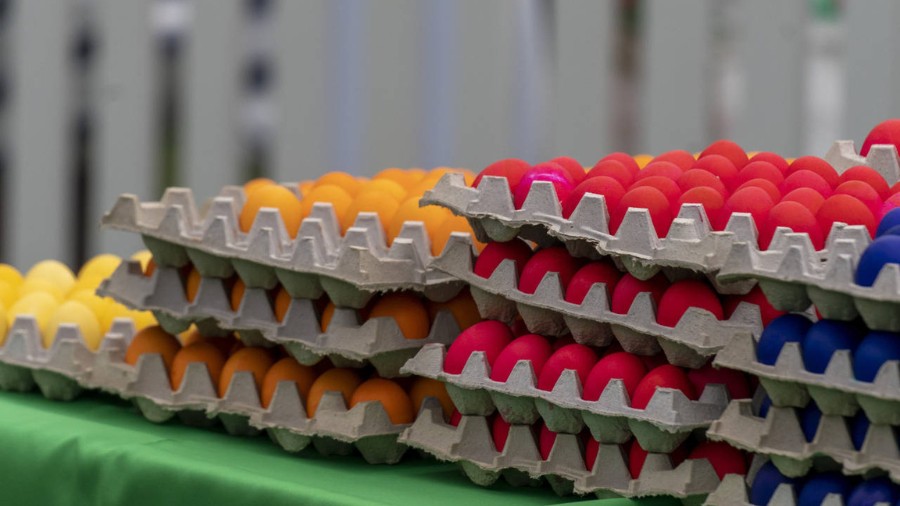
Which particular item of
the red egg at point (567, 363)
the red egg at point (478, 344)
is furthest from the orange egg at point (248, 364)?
the red egg at point (567, 363)

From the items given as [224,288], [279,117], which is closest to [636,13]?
[279,117]

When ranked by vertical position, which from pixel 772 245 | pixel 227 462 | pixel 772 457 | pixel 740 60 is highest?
pixel 740 60

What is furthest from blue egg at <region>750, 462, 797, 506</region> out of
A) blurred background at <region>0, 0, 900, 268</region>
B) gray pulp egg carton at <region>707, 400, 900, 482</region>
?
blurred background at <region>0, 0, 900, 268</region>

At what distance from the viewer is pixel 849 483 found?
34.5 inches

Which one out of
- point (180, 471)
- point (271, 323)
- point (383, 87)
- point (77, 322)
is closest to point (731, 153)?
point (271, 323)

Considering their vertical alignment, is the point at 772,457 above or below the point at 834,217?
below

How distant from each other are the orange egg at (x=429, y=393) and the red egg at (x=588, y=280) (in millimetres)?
200

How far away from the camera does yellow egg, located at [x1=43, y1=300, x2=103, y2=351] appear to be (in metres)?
1.49

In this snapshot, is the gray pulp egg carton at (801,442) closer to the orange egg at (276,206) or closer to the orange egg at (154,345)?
the orange egg at (276,206)

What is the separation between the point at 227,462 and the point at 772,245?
57cm

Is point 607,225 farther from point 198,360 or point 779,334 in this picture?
point 198,360

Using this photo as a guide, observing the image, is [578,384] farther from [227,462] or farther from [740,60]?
[740,60]

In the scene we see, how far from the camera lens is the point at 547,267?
107 cm

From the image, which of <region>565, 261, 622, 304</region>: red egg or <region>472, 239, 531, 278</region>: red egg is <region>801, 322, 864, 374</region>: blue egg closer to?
<region>565, 261, 622, 304</region>: red egg
